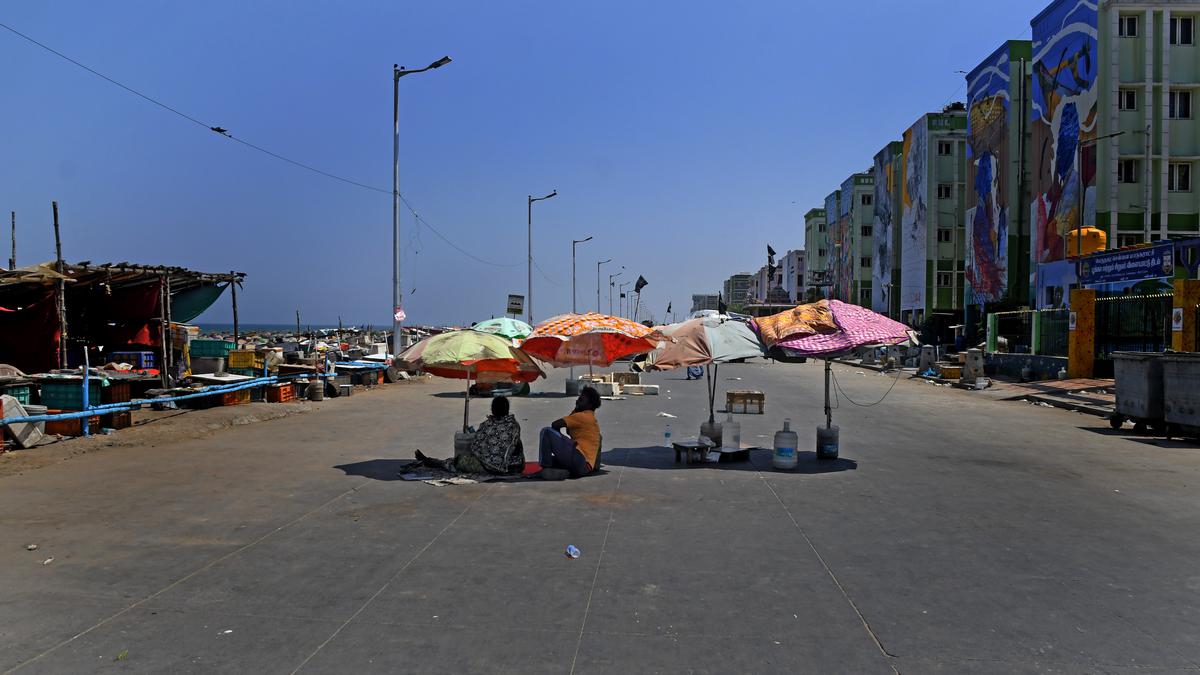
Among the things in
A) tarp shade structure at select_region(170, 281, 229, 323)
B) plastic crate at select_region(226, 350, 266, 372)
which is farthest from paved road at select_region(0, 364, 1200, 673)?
tarp shade structure at select_region(170, 281, 229, 323)

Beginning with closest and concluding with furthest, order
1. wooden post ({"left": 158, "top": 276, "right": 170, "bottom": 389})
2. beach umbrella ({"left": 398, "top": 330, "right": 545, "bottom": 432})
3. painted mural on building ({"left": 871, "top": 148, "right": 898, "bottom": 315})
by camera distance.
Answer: beach umbrella ({"left": 398, "top": 330, "right": 545, "bottom": 432}) < wooden post ({"left": 158, "top": 276, "right": 170, "bottom": 389}) < painted mural on building ({"left": 871, "top": 148, "right": 898, "bottom": 315})

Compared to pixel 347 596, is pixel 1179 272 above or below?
above

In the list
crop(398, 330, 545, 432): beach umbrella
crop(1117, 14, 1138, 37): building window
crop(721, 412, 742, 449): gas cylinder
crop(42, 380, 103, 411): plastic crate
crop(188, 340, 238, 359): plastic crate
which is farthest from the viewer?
crop(1117, 14, 1138, 37): building window

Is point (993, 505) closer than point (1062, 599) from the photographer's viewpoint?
No

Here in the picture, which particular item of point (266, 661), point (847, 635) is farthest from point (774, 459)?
point (266, 661)

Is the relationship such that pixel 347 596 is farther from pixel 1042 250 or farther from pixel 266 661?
pixel 1042 250

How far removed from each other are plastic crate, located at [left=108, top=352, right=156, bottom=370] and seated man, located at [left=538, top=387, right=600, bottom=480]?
1527cm

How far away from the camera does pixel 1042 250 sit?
140ft

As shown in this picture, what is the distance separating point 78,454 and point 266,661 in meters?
9.76

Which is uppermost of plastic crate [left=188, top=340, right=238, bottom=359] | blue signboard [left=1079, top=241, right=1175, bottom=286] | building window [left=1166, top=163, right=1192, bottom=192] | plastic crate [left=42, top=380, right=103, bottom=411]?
building window [left=1166, top=163, right=1192, bottom=192]

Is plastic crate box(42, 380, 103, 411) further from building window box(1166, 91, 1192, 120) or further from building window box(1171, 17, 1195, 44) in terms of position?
building window box(1171, 17, 1195, 44)

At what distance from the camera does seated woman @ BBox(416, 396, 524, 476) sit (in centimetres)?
1038

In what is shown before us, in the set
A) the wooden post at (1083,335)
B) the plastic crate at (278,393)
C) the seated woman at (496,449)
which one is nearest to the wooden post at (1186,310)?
the wooden post at (1083,335)

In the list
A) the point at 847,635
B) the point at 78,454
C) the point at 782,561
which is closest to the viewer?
the point at 847,635
